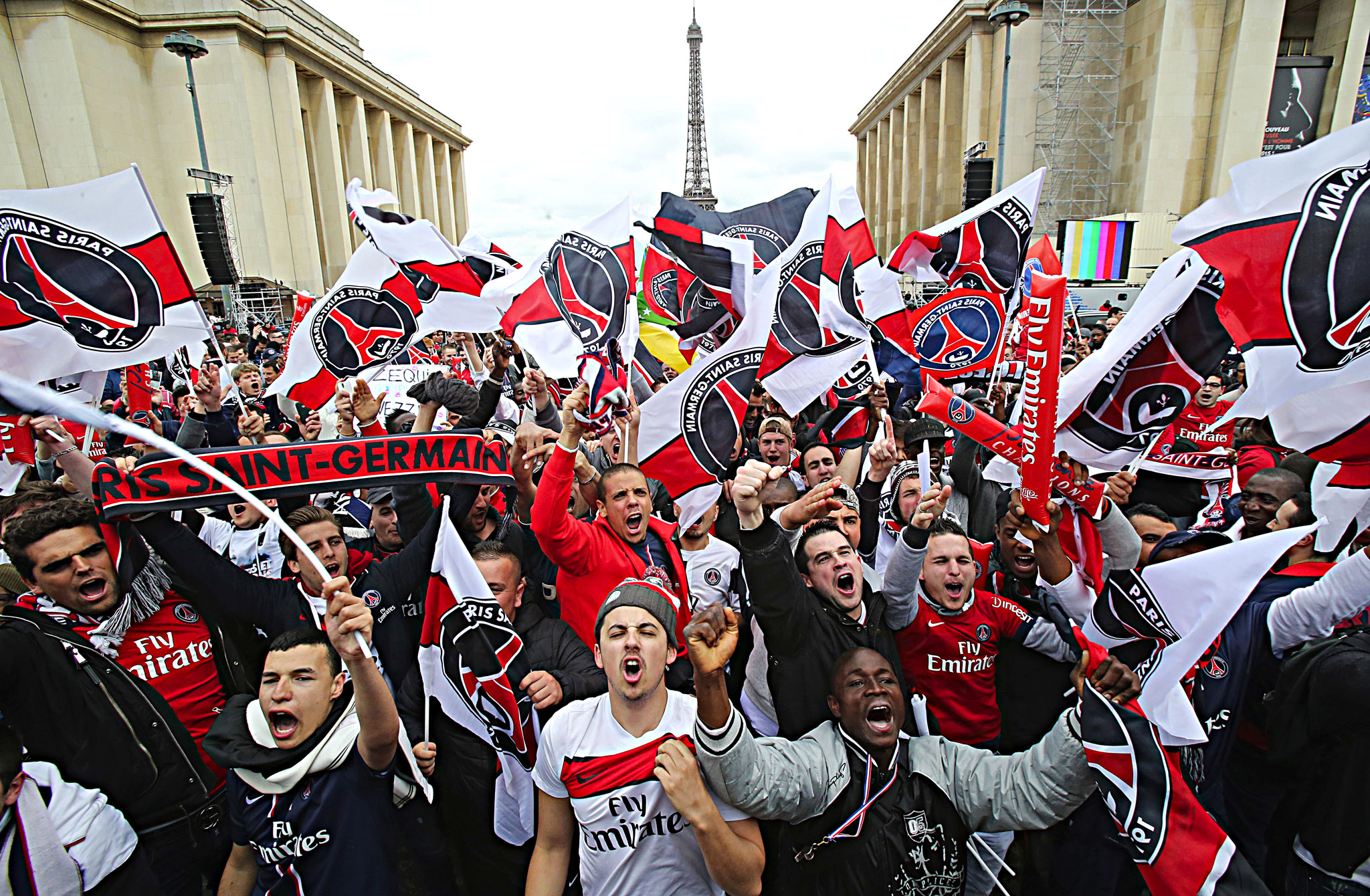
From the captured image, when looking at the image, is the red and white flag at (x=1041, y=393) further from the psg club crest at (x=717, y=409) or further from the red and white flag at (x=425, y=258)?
the red and white flag at (x=425, y=258)

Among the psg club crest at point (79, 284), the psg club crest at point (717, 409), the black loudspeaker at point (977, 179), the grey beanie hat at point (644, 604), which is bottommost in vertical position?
the grey beanie hat at point (644, 604)

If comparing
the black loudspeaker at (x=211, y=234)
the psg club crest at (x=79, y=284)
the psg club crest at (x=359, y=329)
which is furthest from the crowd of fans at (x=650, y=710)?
the black loudspeaker at (x=211, y=234)

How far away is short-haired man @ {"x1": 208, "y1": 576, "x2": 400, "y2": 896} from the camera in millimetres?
2473

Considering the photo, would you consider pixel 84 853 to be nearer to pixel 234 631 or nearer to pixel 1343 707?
pixel 234 631

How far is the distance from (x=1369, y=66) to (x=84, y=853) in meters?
38.5

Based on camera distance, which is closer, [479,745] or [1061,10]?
[479,745]

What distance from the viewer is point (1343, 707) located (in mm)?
2391

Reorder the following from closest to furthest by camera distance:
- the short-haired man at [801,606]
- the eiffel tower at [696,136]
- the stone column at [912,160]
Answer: the short-haired man at [801,606]
the stone column at [912,160]
the eiffel tower at [696,136]

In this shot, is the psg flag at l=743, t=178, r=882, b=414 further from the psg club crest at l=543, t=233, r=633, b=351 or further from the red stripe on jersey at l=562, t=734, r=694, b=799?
the red stripe on jersey at l=562, t=734, r=694, b=799

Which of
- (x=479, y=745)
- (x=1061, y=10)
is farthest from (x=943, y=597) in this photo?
(x=1061, y=10)

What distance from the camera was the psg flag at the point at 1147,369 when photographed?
3.13 meters

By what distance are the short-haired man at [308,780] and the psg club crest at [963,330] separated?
506 centimetres

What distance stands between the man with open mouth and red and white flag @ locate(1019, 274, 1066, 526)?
84cm

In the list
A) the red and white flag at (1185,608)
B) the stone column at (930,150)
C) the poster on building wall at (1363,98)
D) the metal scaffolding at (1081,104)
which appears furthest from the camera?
the stone column at (930,150)
